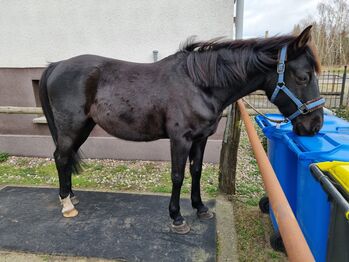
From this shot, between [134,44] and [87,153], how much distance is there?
1989 mm

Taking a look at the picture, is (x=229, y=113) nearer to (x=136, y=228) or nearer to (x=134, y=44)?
(x=136, y=228)

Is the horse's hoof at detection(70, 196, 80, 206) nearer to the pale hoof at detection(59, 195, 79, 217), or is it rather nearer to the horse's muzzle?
the pale hoof at detection(59, 195, 79, 217)

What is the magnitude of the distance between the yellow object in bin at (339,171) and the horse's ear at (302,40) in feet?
3.43

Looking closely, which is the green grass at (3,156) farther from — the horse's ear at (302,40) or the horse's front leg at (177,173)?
the horse's ear at (302,40)

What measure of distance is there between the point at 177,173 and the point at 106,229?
939 mm

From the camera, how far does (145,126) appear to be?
2.42m

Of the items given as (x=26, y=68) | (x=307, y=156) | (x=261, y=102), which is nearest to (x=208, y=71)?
(x=307, y=156)

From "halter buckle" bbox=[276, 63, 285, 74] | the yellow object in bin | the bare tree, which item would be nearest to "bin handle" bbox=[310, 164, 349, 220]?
the yellow object in bin

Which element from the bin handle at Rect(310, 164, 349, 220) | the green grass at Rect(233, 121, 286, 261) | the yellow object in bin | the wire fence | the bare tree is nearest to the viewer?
the bin handle at Rect(310, 164, 349, 220)

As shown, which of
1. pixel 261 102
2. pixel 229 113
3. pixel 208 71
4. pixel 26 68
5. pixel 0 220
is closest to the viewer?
pixel 208 71

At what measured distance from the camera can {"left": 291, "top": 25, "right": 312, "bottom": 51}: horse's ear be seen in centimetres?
185

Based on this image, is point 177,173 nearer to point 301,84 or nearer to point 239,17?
point 301,84

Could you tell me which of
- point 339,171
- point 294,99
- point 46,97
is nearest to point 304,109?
point 294,99

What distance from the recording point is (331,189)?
104 cm
